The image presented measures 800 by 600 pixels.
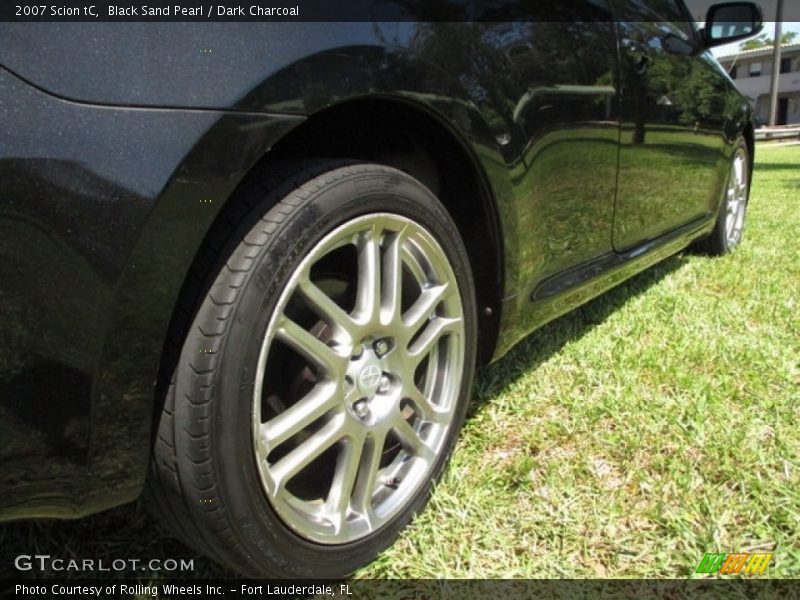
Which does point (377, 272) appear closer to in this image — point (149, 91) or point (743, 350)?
point (149, 91)

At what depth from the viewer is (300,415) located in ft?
4.63

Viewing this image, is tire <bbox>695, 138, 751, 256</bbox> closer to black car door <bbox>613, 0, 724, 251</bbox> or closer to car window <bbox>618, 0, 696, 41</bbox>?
black car door <bbox>613, 0, 724, 251</bbox>

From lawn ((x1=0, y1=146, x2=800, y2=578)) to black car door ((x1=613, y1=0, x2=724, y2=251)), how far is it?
0.49 m

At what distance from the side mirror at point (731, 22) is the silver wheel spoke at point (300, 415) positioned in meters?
2.96

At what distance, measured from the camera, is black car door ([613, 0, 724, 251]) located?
2.51m

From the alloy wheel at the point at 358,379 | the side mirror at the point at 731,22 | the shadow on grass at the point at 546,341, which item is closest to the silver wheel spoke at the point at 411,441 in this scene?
the alloy wheel at the point at 358,379

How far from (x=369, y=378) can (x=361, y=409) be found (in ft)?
0.23

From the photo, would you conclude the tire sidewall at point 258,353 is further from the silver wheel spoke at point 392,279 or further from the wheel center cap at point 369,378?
the wheel center cap at point 369,378

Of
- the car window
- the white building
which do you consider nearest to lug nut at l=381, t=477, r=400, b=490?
the car window

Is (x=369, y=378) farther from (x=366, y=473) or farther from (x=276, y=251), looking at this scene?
(x=276, y=251)

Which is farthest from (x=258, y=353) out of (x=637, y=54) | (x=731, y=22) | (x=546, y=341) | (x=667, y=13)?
(x=731, y=22)

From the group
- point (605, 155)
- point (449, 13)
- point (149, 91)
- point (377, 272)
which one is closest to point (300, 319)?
point (377, 272)

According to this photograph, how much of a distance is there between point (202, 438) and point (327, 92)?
2.15 ft

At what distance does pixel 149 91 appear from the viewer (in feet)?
3.47
